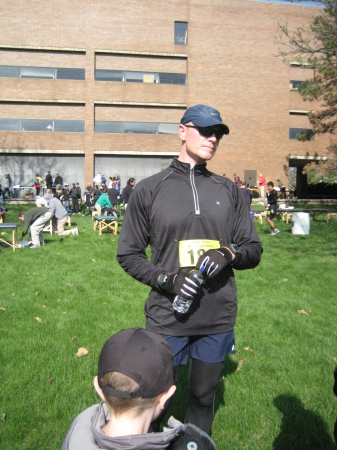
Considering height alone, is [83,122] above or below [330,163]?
above

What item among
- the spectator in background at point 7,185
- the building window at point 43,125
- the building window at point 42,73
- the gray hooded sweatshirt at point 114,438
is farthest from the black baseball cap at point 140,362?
the building window at point 42,73

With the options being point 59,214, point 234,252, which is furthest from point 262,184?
point 234,252

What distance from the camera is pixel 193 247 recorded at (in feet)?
8.80

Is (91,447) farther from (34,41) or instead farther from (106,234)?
(34,41)

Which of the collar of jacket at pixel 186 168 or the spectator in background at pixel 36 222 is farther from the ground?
the collar of jacket at pixel 186 168

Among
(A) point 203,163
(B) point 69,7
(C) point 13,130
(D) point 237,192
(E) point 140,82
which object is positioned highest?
(B) point 69,7

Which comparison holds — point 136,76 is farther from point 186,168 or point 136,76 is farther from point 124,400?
point 124,400

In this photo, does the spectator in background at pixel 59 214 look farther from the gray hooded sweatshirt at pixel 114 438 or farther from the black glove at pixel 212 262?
the gray hooded sweatshirt at pixel 114 438

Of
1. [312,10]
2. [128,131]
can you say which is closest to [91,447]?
[128,131]

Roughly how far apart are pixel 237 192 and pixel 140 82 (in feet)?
130

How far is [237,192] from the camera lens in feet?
9.66

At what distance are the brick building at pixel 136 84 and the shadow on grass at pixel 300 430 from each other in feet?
123

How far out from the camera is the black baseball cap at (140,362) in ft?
5.66

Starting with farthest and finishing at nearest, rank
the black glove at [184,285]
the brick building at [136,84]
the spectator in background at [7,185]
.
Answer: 1. the brick building at [136,84]
2. the spectator in background at [7,185]
3. the black glove at [184,285]
